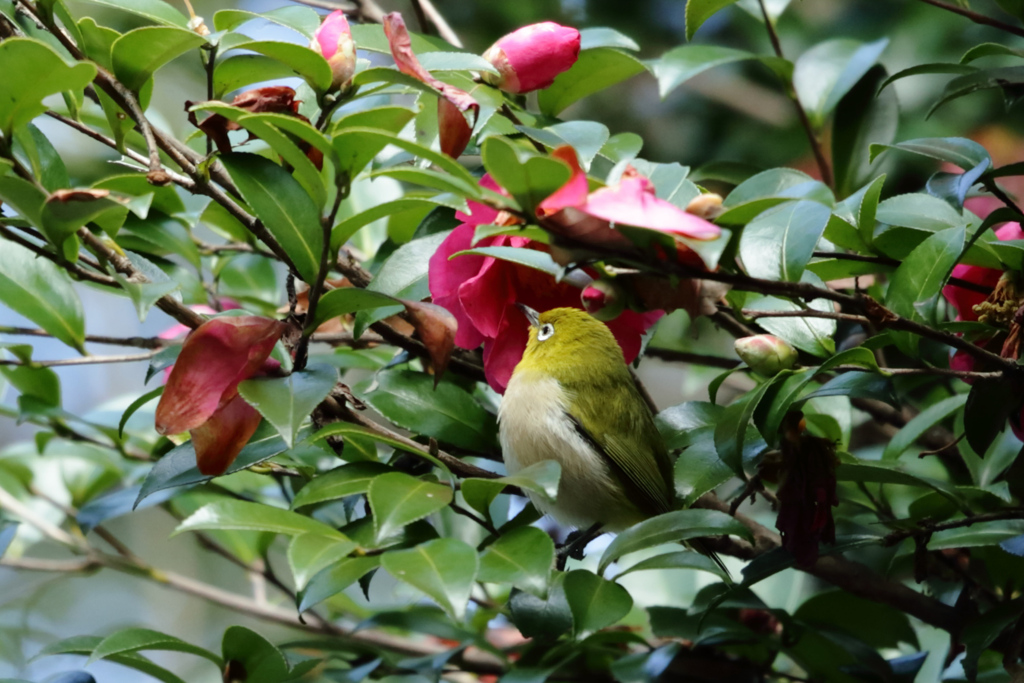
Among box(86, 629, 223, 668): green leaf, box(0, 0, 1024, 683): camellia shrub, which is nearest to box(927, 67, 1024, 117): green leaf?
box(0, 0, 1024, 683): camellia shrub

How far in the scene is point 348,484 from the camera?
73 cm

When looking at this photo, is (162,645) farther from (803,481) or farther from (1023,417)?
(1023,417)

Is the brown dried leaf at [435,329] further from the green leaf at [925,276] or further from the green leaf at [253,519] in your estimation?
the green leaf at [925,276]

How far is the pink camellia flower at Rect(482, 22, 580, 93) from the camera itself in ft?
2.97

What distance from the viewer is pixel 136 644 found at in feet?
2.72

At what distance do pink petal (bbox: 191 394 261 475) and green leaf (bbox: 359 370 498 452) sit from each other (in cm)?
17

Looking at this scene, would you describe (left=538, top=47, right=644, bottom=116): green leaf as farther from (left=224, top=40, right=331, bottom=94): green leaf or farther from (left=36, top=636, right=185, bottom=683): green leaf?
(left=36, top=636, right=185, bottom=683): green leaf

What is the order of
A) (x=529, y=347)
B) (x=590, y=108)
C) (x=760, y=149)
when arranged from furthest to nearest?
1. (x=590, y=108)
2. (x=760, y=149)
3. (x=529, y=347)

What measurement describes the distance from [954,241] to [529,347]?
638 millimetres

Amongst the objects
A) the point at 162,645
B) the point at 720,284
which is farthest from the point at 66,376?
the point at 720,284

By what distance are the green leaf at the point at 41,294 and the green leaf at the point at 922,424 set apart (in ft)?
3.15

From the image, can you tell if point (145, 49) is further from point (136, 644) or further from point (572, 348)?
point (572, 348)

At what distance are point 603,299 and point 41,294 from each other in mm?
702

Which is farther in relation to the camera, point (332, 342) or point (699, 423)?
point (332, 342)
